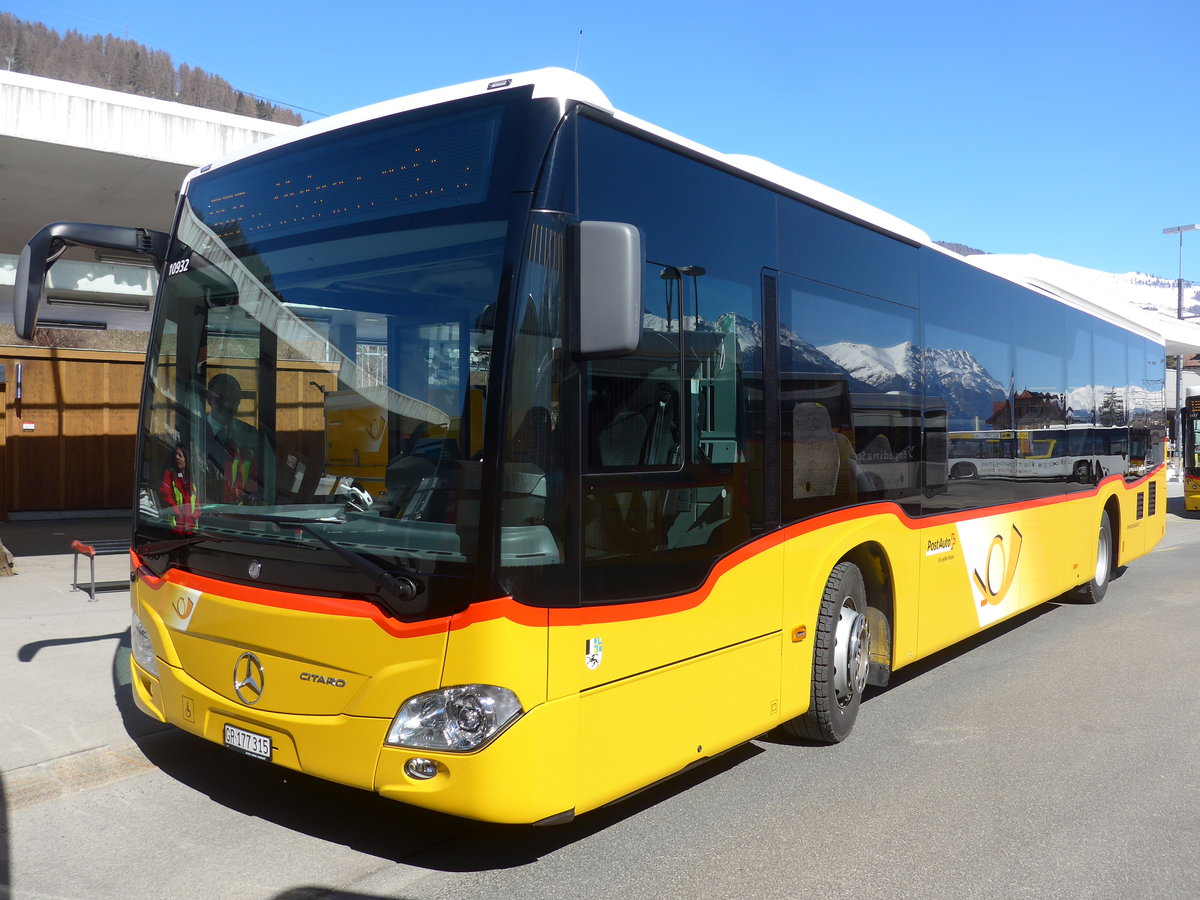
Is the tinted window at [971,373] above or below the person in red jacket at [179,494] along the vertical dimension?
above

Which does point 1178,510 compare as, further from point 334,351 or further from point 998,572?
point 334,351

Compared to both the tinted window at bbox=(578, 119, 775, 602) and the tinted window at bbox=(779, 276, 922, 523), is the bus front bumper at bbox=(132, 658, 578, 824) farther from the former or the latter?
the tinted window at bbox=(779, 276, 922, 523)

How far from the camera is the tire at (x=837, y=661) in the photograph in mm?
5516

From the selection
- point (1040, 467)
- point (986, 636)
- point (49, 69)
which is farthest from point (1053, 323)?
point (49, 69)

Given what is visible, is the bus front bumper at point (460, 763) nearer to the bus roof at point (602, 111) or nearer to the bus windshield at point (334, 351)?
the bus windshield at point (334, 351)

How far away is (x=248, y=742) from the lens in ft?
13.6

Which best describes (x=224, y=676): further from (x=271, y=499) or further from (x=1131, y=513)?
(x=1131, y=513)

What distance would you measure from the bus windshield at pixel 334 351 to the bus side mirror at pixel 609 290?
329mm

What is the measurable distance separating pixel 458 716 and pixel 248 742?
3.52 ft

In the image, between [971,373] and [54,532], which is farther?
[54,532]

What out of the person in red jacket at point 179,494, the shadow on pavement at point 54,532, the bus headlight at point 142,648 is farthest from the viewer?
the shadow on pavement at point 54,532

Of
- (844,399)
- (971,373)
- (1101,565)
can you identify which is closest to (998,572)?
(971,373)

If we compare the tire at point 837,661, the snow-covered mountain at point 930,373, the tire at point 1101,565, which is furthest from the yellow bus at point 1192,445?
the tire at point 837,661

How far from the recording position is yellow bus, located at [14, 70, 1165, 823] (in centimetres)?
367
